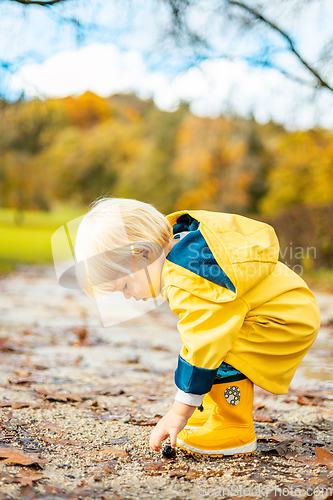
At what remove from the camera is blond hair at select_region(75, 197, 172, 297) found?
1.68 meters

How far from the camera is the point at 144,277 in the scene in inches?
66.9

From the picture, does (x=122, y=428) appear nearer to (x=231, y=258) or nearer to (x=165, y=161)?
(x=231, y=258)

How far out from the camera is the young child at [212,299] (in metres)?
1.47

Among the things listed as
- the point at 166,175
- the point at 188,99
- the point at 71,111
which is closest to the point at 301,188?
the point at 166,175

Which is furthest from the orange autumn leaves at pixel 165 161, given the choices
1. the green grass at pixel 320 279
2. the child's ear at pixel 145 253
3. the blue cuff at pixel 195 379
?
the blue cuff at pixel 195 379

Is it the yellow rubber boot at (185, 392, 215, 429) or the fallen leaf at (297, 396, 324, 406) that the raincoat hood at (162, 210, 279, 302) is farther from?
the fallen leaf at (297, 396, 324, 406)

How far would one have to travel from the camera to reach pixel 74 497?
1.25m

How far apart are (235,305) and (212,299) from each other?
0.33 feet

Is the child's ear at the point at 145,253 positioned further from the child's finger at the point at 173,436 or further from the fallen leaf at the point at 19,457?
the fallen leaf at the point at 19,457

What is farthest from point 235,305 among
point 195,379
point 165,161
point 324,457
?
point 165,161

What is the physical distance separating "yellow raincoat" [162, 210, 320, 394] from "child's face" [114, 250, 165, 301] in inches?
3.1

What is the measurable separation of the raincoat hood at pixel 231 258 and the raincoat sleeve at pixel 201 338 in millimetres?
42

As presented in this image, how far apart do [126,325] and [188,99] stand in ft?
7.68

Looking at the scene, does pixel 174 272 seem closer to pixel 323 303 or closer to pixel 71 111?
pixel 323 303
